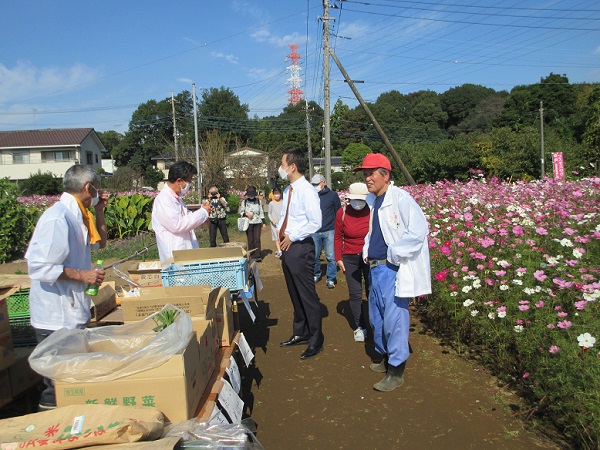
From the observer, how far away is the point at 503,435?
303 centimetres

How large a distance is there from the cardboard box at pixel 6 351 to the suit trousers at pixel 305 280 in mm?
2347

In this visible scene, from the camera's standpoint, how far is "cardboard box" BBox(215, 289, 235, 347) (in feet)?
11.2

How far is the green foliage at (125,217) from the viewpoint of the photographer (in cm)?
1470

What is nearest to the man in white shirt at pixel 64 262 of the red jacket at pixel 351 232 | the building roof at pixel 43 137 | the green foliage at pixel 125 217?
the red jacket at pixel 351 232

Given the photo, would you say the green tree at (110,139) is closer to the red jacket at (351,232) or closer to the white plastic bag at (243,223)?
the white plastic bag at (243,223)

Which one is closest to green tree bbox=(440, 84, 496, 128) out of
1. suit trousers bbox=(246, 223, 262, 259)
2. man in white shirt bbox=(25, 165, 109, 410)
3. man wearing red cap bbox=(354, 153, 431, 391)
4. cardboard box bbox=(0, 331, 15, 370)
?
suit trousers bbox=(246, 223, 262, 259)

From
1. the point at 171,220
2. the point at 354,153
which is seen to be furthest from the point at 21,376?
the point at 354,153

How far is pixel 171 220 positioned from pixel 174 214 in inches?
2.5

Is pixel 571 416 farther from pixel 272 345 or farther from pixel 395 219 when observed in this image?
pixel 272 345

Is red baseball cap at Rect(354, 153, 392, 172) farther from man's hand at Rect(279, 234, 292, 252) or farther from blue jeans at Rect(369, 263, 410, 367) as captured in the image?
man's hand at Rect(279, 234, 292, 252)

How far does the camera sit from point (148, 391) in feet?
7.45

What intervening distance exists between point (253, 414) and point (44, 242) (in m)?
2.04

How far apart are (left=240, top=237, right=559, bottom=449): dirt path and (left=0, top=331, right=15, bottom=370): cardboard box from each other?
A: 1.82m

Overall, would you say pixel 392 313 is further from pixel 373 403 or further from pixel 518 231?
pixel 518 231
